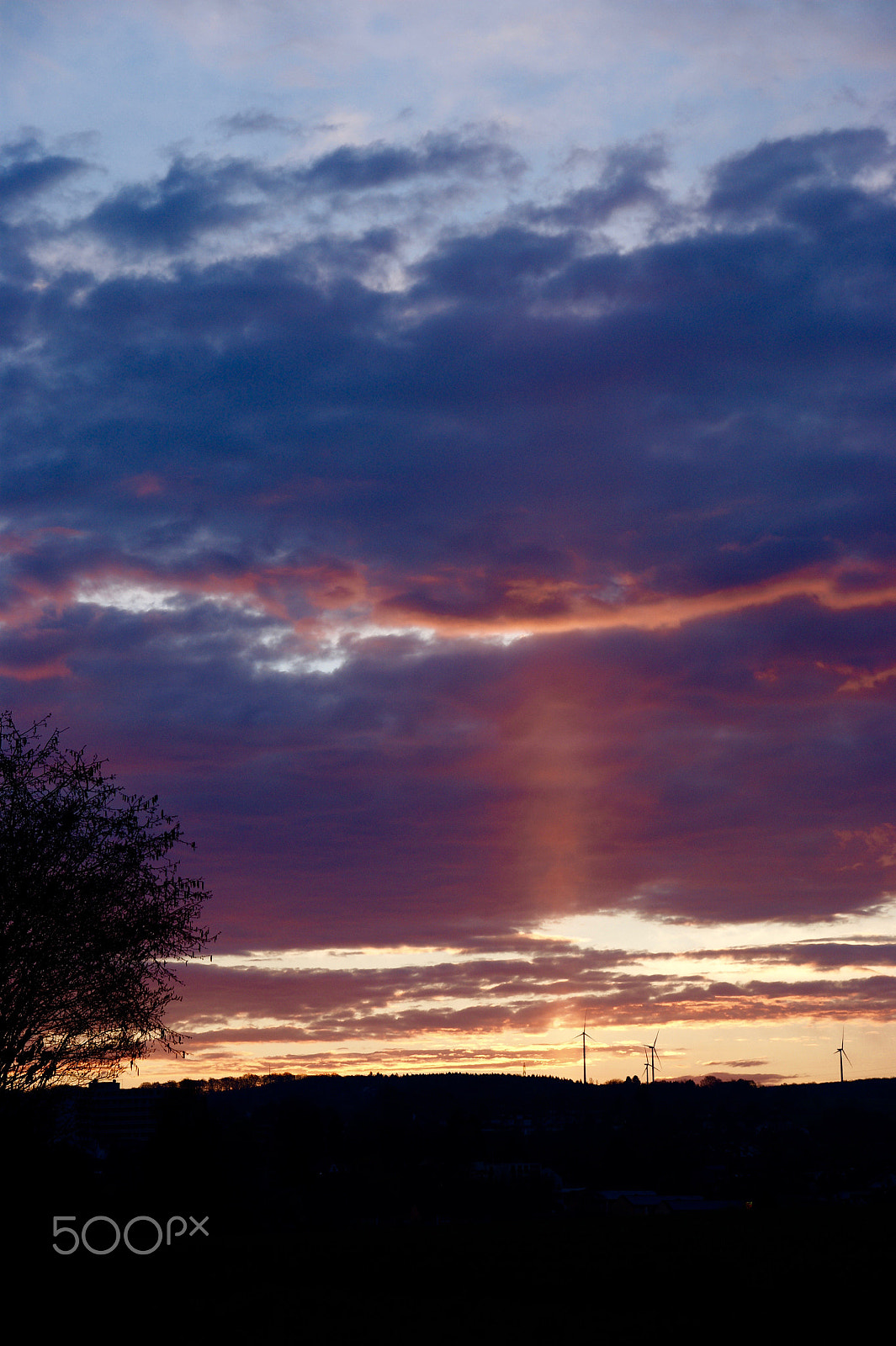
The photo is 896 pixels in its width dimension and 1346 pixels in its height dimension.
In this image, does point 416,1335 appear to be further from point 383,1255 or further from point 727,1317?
point 383,1255

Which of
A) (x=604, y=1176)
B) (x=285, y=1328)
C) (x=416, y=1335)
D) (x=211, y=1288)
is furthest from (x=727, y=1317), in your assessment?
(x=604, y=1176)

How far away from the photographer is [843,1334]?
2842cm

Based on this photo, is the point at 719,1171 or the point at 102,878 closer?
the point at 102,878

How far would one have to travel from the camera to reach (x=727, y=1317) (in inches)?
1258

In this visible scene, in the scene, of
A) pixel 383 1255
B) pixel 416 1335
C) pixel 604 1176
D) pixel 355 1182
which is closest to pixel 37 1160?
pixel 416 1335

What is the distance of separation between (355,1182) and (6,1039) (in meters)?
146

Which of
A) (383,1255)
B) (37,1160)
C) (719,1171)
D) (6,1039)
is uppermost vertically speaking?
(6,1039)

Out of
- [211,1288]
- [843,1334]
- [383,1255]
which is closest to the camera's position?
[843,1334]

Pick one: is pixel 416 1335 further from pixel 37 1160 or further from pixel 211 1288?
pixel 211 1288

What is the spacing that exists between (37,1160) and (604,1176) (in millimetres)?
175373

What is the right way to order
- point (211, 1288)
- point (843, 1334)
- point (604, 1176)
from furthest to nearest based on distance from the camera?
point (604, 1176) < point (211, 1288) < point (843, 1334)

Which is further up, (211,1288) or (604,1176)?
(211,1288)

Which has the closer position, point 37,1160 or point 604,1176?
point 37,1160

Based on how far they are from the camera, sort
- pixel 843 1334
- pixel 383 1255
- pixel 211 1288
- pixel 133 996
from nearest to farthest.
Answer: pixel 843 1334 < pixel 133 996 < pixel 211 1288 < pixel 383 1255
